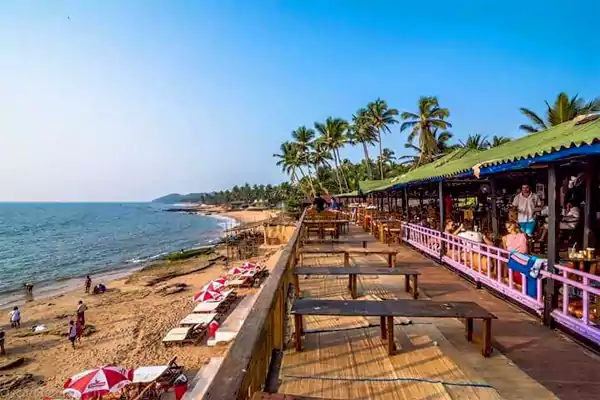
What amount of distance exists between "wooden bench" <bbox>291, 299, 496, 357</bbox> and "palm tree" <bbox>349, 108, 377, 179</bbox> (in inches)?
1567

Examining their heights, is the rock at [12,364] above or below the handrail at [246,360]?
below

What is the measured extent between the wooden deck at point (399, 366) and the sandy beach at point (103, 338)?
802 centimetres

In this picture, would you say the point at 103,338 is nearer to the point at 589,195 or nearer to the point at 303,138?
the point at 589,195

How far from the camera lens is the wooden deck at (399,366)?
9.67 feet

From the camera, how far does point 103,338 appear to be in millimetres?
A: 14344

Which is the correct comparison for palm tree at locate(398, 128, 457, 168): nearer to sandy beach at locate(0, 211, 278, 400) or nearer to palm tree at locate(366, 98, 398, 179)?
palm tree at locate(366, 98, 398, 179)

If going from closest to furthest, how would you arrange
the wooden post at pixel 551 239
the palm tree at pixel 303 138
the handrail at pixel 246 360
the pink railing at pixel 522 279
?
the handrail at pixel 246 360 → the pink railing at pixel 522 279 → the wooden post at pixel 551 239 → the palm tree at pixel 303 138

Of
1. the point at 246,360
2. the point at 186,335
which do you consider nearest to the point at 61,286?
the point at 186,335

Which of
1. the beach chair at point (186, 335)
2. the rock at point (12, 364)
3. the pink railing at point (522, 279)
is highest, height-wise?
the pink railing at point (522, 279)

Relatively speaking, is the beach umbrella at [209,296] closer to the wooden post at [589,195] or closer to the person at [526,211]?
the person at [526,211]

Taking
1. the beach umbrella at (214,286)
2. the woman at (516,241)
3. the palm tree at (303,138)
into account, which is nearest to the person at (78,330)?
the beach umbrella at (214,286)

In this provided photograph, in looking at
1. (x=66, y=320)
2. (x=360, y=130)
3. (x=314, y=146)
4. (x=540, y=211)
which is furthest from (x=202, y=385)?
(x=314, y=146)

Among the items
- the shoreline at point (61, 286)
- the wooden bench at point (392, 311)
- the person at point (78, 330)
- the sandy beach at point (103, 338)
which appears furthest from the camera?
the shoreline at point (61, 286)

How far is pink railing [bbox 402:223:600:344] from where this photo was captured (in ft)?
12.9
